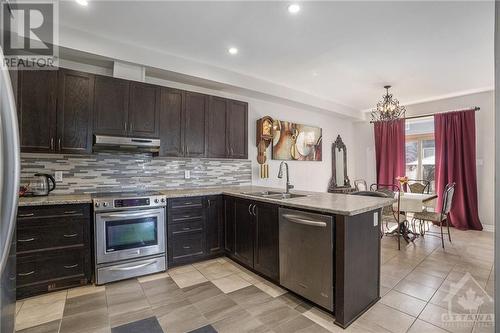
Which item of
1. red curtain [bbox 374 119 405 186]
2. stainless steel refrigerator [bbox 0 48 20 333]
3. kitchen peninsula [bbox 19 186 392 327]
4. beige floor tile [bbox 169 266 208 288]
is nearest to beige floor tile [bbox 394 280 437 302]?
kitchen peninsula [bbox 19 186 392 327]

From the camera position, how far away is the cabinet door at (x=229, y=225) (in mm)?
3125

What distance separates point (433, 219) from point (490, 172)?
2063 millimetres

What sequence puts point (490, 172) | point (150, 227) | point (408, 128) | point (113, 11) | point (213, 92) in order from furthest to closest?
point (408, 128)
point (490, 172)
point (213, 92)
point (150, 227)
point (113, 11)

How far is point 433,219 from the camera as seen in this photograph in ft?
12.1

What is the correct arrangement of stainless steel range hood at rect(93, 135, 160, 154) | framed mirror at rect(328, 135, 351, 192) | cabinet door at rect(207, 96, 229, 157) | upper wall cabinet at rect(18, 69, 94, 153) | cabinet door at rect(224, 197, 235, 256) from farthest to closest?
framed mirror at rect(328, 135, 351, 192), cabinet door at rect(207, 96, 229, 157), cabinet door at rect(224, 197, 235, 256), stainless steel range hood at rect(93, 135, 160, 154), upper wall cabinet at rect(18, 69, 94, 153)

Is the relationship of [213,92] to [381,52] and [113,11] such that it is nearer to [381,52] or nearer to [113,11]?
[113,11]

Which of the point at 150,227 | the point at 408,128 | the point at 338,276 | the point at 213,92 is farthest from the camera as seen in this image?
the point at 408,128

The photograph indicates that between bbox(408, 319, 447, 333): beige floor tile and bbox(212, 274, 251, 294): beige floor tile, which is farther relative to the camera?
bbox(212, 274, 251, 294): beige floor tile

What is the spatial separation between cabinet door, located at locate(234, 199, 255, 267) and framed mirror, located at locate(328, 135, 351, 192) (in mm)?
3645

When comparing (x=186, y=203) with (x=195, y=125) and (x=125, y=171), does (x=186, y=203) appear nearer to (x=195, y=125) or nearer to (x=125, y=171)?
(x=125, y=171)

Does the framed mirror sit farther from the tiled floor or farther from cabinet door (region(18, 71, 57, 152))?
cabinet door (region(18, 71, 57, 152))

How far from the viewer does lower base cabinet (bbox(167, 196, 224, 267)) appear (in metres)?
2.92

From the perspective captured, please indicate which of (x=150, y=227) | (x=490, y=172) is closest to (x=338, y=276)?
(x=150, y=227)

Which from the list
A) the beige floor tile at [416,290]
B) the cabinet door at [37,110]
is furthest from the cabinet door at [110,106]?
the beige floor tile at [416,290]
